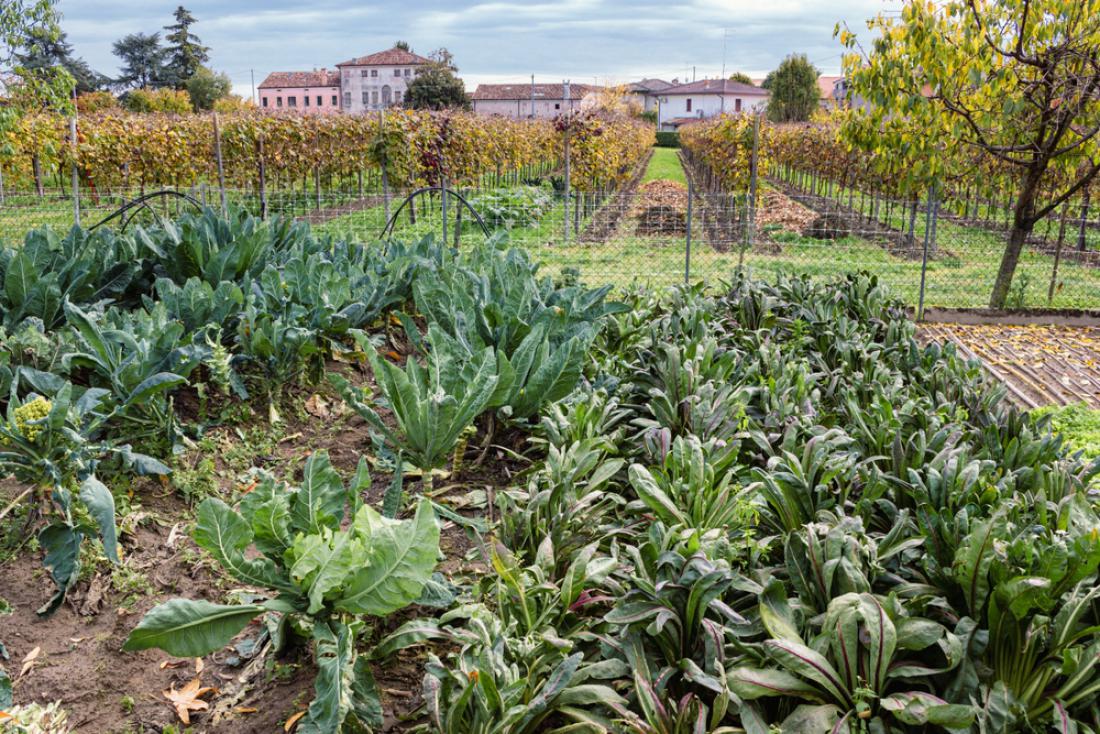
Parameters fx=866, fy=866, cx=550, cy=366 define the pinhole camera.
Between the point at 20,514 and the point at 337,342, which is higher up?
the point at 337,342

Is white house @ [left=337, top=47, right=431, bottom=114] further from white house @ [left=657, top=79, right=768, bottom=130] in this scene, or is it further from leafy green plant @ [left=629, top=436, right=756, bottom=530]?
leafy green plant @ [left=629, top=436, right=756, bottom=530]

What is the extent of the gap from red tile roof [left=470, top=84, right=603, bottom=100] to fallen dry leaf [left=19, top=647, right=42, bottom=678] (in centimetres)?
8306

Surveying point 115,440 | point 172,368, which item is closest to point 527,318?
point 172,368

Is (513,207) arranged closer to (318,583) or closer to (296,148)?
(296,148)

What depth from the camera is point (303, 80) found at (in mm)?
96625

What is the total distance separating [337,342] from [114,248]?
1609 millimetres

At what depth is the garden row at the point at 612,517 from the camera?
80.9 inches

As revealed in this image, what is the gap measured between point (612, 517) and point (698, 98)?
109 meters

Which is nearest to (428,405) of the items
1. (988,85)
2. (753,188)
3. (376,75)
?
(988,85)

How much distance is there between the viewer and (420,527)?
2.19 metres

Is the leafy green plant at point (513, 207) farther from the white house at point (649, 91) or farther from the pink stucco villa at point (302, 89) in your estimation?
the pink stucco villa at point (302, 89)

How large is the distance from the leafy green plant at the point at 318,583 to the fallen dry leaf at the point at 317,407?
1.96 meters

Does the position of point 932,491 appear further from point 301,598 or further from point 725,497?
point 301,598

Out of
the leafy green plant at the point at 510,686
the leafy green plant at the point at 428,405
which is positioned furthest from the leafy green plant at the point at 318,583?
the leafy green plant at the point at 428,405
